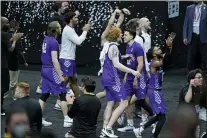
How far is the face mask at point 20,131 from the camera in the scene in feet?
18.8

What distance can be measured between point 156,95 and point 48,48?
1966mm

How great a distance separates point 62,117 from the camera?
447 inches

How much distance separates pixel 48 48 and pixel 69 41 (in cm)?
61

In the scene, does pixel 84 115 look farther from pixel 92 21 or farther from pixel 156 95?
pixel 92 21

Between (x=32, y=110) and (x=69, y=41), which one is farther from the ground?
(x=69, y=41)

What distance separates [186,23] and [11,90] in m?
3.79

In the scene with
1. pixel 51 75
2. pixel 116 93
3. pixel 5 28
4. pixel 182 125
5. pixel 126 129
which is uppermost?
pixel 5 28

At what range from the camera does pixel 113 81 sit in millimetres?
10156

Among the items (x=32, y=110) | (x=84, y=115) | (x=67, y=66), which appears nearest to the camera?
(x=32, y=110)

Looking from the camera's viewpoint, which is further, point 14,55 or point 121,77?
point 14,55

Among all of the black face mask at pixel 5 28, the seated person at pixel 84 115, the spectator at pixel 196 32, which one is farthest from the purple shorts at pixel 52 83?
the spectator at pixel 196 32

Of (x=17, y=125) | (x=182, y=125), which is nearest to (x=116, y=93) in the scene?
(x=17, y=125)

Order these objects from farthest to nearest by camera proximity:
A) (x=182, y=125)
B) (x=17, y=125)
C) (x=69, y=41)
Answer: (x=69, y=41) < (x=17, y=125) < (x=182, y=125)

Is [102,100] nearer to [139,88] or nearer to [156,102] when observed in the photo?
[139,88]
